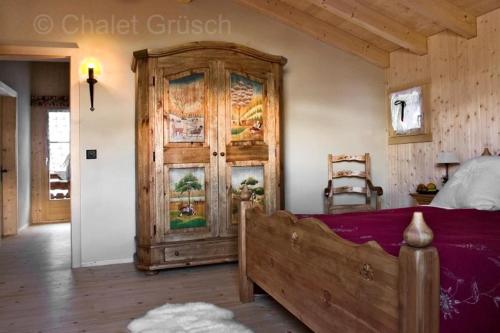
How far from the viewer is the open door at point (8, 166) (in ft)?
17.6

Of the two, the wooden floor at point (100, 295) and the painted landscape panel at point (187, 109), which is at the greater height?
the painted landscape panel at point (187, 109)

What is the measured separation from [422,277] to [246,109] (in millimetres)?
2813

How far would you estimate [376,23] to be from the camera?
3791 millimetres

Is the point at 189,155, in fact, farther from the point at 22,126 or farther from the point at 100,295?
the point at 22,126

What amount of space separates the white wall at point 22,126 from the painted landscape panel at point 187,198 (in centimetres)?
342

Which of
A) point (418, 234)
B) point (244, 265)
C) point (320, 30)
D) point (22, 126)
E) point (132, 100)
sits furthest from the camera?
point (22, 126)

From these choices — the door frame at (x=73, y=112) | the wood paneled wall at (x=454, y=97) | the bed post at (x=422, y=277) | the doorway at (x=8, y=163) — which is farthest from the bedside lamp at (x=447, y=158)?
A: the doorway at (x=8, y=163)

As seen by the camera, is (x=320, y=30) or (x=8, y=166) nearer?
(x=320, y=30)

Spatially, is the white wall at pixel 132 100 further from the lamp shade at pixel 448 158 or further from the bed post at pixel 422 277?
the bed post at pixel 422 277

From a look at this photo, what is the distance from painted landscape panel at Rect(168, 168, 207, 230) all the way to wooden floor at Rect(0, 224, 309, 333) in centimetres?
46

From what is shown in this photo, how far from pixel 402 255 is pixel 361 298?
36cm

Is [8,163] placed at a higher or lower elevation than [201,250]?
higher

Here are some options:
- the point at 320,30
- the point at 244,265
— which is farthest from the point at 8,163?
the point at 320,30

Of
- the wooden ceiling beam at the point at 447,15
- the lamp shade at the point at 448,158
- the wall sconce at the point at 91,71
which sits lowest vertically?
the lamp shade at the point at 448,158
